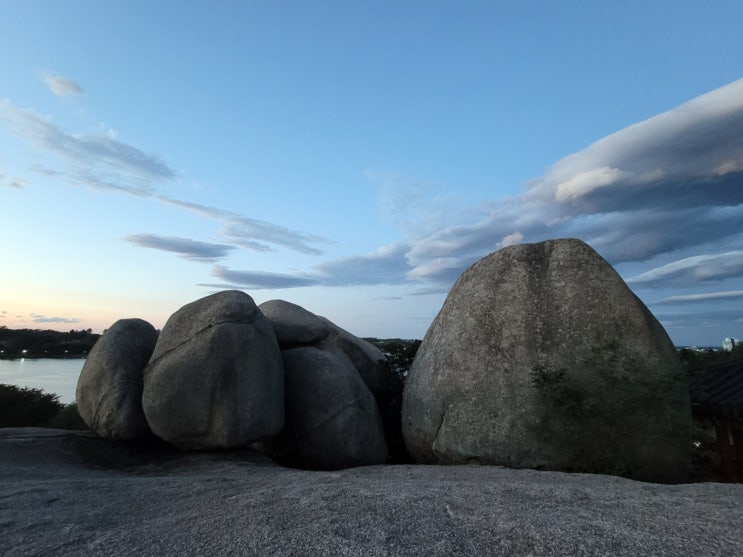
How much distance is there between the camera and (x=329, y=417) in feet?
33.5

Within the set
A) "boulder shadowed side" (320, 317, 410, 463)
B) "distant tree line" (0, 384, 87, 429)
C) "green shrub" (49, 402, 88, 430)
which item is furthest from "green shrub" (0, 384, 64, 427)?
"boulder shadowed side" (320, 317, 410, 463)

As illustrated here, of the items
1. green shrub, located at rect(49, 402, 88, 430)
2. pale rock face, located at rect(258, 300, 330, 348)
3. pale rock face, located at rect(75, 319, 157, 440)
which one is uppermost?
pale rock face, located at rect(258, 300, 330, 348)

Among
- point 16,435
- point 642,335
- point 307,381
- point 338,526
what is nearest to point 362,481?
point 338,526

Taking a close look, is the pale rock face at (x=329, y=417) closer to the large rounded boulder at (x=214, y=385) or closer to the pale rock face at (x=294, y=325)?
the large rounded boulder at (x=214, y=385)

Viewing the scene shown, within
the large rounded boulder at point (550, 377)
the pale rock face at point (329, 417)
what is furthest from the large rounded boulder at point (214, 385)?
the large rounded boulder at point (550, 377)

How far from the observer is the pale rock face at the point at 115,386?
399 inches

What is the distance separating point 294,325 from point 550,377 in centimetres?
576

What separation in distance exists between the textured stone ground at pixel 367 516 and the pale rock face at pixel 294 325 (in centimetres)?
501

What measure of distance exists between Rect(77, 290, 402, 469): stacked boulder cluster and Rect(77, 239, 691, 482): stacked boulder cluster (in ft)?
0.08

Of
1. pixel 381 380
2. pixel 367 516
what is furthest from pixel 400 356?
pixel 367 516

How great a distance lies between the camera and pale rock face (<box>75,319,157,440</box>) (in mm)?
10141

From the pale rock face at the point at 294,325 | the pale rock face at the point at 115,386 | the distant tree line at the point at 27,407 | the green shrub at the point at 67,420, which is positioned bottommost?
the green shrub at the point at 67,420

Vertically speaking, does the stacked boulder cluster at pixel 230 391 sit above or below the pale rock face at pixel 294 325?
below

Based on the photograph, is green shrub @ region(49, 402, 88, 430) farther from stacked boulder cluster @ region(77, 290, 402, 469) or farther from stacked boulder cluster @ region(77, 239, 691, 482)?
stacked boulder cluster @ region(77, 239, 691, 482)
